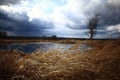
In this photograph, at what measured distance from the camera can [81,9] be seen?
1972 millimetres

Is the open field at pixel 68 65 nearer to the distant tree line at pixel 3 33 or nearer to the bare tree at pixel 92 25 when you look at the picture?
the bare tree at pixel 92 25

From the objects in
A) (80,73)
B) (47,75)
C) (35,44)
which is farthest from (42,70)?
(35,44)

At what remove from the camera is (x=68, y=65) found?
42.0 inches

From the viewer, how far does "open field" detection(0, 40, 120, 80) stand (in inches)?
42.0

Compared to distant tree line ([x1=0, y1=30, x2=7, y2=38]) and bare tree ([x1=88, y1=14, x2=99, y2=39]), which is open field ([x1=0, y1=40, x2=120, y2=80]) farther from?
distant tree line ([x1=0, y1=30, x2=7, y2=38])

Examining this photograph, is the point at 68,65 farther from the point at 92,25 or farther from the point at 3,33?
the point at 3,33

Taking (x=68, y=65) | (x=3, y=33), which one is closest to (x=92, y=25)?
(x=68, y=65)

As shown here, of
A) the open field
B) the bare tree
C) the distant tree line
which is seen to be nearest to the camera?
the open field

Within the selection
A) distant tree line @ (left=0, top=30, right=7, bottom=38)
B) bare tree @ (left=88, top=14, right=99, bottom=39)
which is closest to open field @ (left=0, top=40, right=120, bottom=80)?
bare tree @ (left=88, top=14, right=99, bottom=39)

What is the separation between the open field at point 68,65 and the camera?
107 centimetres

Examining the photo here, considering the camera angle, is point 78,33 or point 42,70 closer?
point 42,70

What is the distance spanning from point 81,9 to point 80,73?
1047mm

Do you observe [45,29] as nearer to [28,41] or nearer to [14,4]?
[28,41]

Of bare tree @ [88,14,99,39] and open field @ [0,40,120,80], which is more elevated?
bare tree @ [88,14,99,39]
